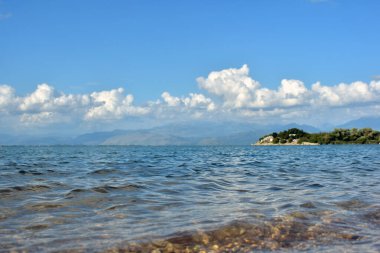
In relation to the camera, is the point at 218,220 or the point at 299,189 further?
the point at 299,189

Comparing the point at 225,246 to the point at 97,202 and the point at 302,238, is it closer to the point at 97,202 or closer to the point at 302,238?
the point at 302,238

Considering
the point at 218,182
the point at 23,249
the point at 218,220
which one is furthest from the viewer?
the point at 218,182

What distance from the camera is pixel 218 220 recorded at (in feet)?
34.4

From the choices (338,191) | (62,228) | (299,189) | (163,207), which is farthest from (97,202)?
(338,191)

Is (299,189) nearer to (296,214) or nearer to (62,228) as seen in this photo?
(296,214)

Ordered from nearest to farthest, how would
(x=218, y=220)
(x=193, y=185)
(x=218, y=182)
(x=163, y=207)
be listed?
(x=218, y=220) → (x=163, y=207) → (x=193, y=185) → (x=218, y=182)

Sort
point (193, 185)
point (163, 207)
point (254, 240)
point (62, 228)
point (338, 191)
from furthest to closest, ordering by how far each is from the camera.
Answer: point (193, 185), point (338, 191), point (163, 207), point (62, 228), point (254, 240)

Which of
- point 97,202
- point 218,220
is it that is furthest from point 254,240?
point 97,202

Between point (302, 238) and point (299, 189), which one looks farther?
point (299, 189)

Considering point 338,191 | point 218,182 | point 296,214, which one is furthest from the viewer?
point 218,182

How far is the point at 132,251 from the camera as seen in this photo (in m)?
7.99

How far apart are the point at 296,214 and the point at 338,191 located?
5902 mm

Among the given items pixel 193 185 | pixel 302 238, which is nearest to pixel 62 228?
pixel 302 238

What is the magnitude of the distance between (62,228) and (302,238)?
5.75 metres
